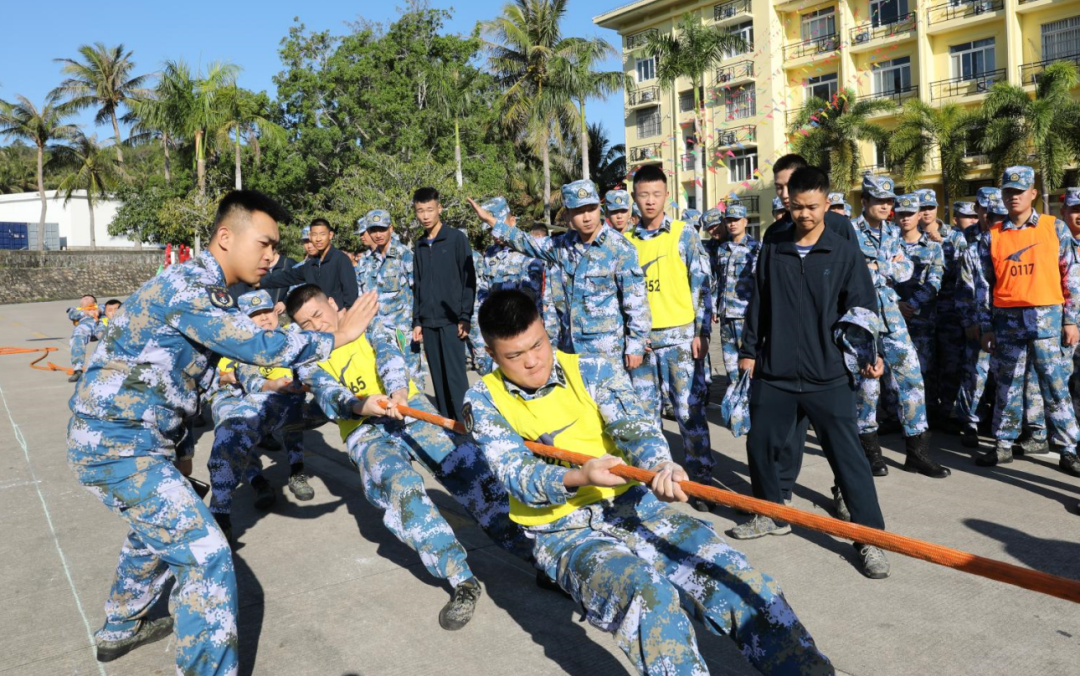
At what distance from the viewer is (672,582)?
9.32 ft

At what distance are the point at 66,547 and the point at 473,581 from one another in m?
2.73

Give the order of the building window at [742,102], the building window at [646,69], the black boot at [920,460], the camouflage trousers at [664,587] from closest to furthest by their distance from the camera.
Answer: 1. the camouflage trousers at [664,587]
2. the black boot at [920,460]
3. the building window at [742,102]
4. the building window at [646,69]

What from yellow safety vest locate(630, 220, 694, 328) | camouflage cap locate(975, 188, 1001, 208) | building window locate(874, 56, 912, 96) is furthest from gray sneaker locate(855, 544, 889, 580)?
building window locate(874, 56, 912, 96)

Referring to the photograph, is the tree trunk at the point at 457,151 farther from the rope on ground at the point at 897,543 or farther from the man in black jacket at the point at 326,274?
the rope on ground at the point at 897,543

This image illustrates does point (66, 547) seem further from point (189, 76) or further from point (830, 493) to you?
point (189, 76)

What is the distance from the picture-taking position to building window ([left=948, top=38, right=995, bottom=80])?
3091 cm

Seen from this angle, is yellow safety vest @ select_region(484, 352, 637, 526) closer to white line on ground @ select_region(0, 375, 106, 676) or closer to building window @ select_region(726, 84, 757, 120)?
white line on ground @ select_region(0, 375, 106, 676)

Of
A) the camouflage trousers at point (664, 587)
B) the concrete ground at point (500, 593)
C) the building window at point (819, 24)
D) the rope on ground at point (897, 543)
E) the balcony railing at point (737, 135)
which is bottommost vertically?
the concrete ground at point (500, 593)

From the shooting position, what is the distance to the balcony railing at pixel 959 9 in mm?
30227

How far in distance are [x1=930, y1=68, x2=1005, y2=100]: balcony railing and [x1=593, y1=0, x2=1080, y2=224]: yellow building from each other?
4 cm

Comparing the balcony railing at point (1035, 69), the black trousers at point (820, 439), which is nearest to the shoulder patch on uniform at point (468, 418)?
the black trousers at point (820, 439)

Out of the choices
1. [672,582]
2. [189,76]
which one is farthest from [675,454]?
[189,76]

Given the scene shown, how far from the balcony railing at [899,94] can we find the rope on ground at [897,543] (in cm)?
3398

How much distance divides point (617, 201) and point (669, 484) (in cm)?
394
